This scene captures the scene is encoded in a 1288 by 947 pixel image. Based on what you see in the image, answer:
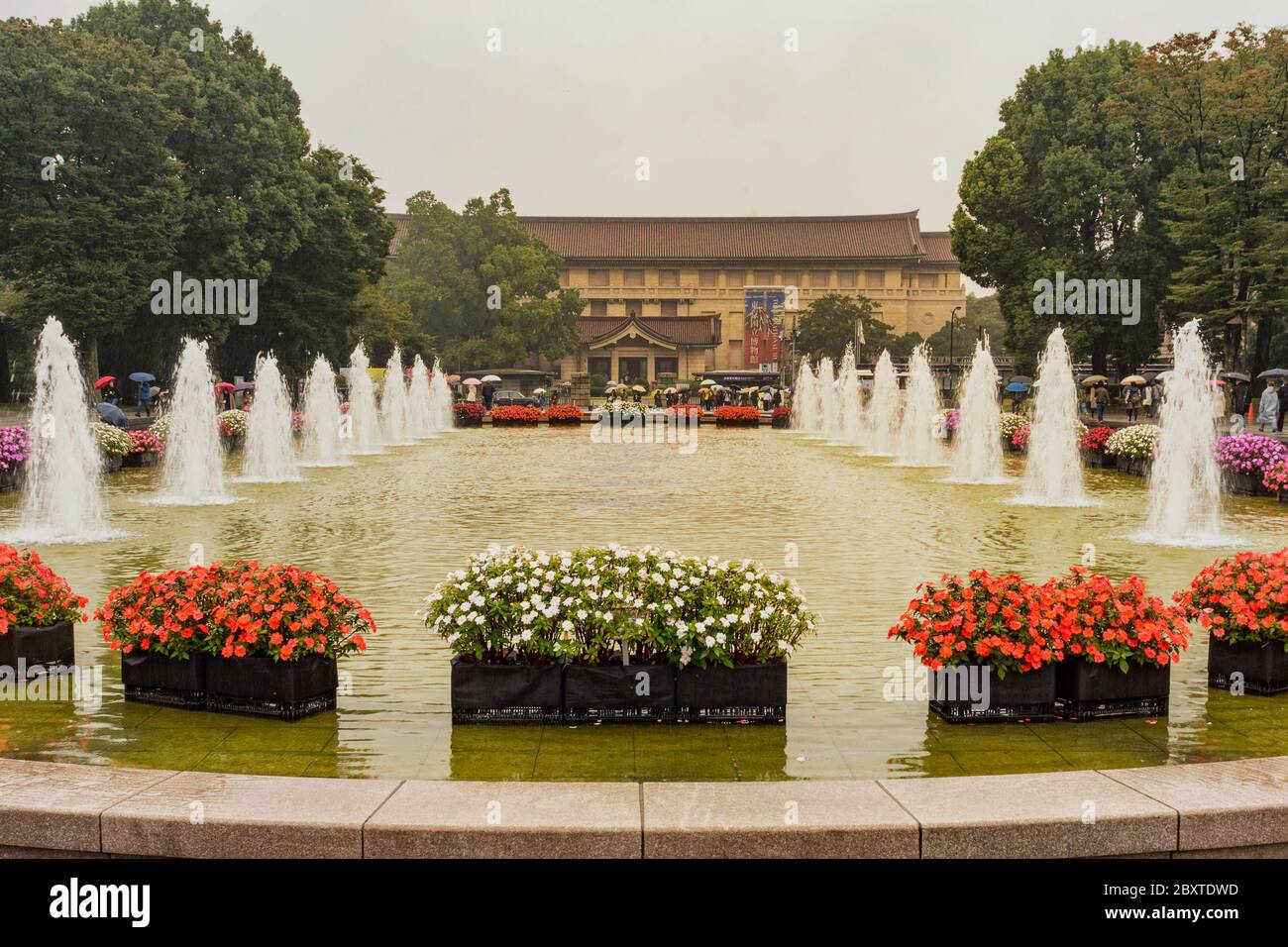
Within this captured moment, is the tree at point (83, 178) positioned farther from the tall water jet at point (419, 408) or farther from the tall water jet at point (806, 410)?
the tall water jet at point (806, 410)

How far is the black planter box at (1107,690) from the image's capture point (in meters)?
7.46

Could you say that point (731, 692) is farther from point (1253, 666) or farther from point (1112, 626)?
point (1253, 666)

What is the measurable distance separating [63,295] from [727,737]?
41.2 metres

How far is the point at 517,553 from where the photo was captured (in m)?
7.97

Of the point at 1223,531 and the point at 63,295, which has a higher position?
the point at 63,295

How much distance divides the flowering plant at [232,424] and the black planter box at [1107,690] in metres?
29.0

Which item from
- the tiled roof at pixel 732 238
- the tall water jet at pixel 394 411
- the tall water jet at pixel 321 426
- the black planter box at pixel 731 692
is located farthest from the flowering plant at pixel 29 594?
the tiled roof at pixel 732 238

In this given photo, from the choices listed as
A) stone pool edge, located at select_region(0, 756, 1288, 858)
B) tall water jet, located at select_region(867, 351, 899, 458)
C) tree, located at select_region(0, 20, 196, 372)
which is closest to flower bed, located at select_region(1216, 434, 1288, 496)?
tall water jet, located at select_region(867, 351, 899, 458)

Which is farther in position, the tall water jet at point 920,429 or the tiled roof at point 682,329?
the tiled roof at point 682,329

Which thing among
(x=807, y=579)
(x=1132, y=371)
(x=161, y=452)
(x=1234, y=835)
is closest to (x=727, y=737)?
(x=1234, y=835)

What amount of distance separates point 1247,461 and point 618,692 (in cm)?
1755

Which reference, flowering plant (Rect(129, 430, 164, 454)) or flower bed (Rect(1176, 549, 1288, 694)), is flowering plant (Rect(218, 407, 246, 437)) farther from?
flower bed (Rect(1176, 549, 1288, 694))
